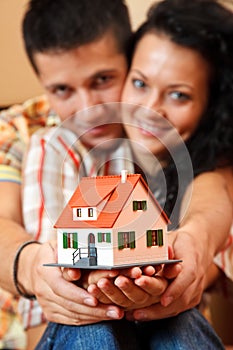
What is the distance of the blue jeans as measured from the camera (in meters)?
0.85

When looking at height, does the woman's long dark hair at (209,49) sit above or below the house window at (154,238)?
below

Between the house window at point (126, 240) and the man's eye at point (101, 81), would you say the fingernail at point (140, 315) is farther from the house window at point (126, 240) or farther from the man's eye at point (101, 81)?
the man's eye at point (101, 81)

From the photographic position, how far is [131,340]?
2.92ft

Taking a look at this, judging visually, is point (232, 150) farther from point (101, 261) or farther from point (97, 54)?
point (101, 261)

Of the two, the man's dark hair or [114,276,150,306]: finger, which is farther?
the man's dark hair

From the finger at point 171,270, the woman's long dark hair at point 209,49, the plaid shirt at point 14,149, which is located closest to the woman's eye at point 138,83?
the woman's long dark hair at point 209,49

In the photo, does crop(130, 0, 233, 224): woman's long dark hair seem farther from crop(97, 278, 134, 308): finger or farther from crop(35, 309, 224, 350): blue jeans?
crop(97, 278, 134, 308): finger

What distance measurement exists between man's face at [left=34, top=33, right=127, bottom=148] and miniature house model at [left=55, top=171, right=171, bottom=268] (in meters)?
0.62

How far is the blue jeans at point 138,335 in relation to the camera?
850mm

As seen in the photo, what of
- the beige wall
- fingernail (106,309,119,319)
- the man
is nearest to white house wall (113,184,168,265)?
fingernail (106,309,119,319)

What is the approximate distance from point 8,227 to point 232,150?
1.74 ft

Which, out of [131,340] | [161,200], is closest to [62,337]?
[131,340]

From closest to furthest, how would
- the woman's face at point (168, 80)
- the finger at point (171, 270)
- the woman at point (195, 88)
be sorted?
1. the finger at point (171, 270)
2. the woman at point (195, 88)
3. the woman's face at point (168, 80)

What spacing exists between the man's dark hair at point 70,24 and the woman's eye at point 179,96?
0.16 m
